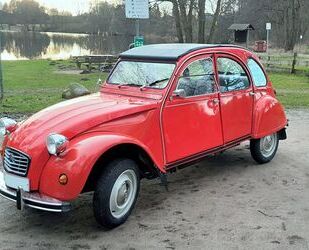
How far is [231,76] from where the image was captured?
A: 6.43 m

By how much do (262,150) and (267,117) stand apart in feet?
1.85

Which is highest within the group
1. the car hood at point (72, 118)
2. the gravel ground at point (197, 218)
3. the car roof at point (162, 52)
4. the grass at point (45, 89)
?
the car roof at point (162, 52)

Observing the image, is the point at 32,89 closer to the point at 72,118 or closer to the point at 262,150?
the point at 262,150

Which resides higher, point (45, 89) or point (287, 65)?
point (287, 65)

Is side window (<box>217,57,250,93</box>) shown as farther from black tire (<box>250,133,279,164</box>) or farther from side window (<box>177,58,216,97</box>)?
black tire (<box>250,133,279,164</box>)

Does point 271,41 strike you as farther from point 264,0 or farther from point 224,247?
point 224,247

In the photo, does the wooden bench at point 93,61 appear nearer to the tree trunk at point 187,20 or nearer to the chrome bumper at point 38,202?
the tree trunk at point 187,20

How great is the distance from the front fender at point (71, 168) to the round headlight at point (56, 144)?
0.05 m

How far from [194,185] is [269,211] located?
3.92ft

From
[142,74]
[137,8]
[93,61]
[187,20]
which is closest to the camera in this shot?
[142,74]

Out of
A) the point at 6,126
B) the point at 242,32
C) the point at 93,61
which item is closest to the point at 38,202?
the point at 6,126

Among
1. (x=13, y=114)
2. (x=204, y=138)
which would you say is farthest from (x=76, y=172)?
(x=13, y=114)

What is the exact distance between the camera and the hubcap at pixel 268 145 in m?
7.05

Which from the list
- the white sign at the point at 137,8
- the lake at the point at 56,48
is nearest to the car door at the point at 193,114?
the white sign at the point at 137,8
